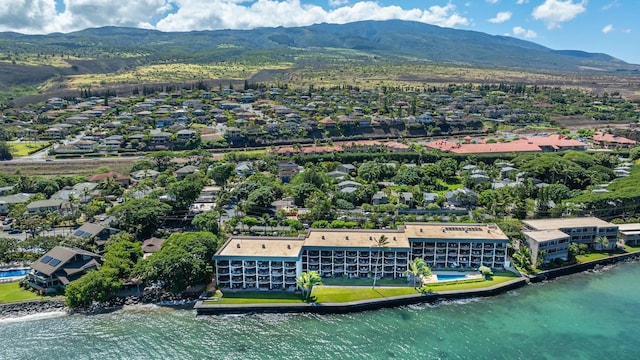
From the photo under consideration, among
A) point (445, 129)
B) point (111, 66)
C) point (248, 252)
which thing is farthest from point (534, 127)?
point (111, 66)

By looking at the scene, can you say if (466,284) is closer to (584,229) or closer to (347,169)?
(584,229)

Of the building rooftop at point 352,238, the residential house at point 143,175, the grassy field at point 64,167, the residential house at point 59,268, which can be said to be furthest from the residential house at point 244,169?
the residential house at point 59,268

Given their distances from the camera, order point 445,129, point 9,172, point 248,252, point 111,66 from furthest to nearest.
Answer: point 111,66 → point 445,129 → point 9,172 → point 248,252

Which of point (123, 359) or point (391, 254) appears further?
point (391, 254)

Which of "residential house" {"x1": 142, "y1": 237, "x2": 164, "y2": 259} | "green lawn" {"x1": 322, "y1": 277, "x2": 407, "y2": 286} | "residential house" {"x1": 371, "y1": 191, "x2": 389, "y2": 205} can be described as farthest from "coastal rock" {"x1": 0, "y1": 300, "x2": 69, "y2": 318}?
"residential house" {"x1": 371, "y1": 191, "x2": 389, "y2": 205}

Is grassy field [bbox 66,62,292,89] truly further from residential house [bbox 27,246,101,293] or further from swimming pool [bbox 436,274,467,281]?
swimming pool [bbox 436,274,467,281]

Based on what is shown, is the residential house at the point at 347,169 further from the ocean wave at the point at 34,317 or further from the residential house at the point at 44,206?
the ocean wave at the point at 34,317

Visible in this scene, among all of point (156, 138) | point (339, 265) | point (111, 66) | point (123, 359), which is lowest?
point (123, 359)

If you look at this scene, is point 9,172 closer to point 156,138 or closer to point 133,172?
point 133,172
